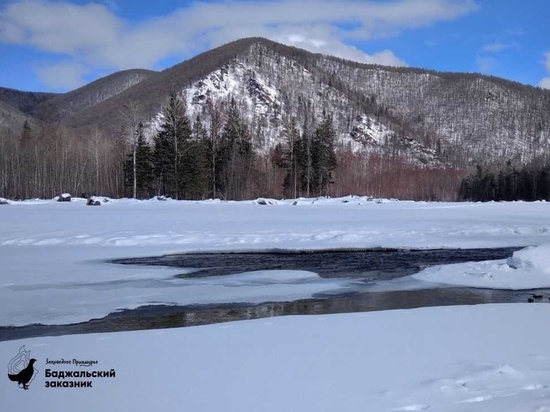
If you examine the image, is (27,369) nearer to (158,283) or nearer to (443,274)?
(158,283)

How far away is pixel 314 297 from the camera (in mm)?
10812

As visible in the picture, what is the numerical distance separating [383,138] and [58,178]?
13474 centimetres

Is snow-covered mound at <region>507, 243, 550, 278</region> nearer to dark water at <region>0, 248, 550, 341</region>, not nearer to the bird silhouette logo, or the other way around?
dark water at <region>0, 248, 550, 341</region>

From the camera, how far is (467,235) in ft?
75.4

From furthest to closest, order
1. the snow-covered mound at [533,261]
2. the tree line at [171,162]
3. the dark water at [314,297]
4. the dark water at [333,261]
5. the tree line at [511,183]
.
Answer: the tree line at [511,183]
the tree line at [171,162]
the dark water at [333,261]
the snow-covered mound at [533,261]
the dark water at [314,297]

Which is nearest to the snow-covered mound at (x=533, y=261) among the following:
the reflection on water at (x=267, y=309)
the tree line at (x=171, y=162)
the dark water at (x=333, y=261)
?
the reflection on water at (x=267, y=309)

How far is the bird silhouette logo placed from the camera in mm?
5184

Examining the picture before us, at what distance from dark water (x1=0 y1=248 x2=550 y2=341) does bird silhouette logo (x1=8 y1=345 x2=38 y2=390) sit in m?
1.83

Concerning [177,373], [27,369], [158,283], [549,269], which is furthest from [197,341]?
[549,269]

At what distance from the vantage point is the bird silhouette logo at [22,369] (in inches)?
204

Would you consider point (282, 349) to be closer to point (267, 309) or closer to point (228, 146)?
point (267, 309)

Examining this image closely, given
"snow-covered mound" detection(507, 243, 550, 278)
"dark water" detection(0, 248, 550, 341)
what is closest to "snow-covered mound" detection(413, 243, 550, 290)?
"snow-covered mound" detection(507, 243, 550, 278)

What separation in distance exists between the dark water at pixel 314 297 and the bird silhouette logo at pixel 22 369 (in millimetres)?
1829

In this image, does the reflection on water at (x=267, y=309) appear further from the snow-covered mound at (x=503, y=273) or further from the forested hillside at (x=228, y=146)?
the forested hillside at (x=228, y=146)
